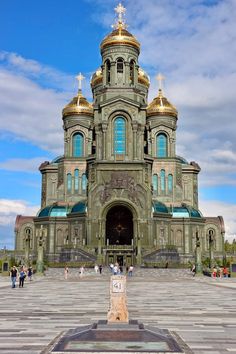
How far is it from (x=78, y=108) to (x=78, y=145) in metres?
7.25

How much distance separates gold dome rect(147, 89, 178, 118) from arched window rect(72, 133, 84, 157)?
13196mm

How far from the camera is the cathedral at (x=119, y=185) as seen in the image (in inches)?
2744

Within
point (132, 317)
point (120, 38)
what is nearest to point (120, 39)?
point (120, 38)

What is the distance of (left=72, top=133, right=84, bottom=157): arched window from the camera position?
292 ft

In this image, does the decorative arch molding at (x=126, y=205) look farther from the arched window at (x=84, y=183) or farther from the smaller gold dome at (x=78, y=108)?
the smaller gold dome at (x=78, y=108)

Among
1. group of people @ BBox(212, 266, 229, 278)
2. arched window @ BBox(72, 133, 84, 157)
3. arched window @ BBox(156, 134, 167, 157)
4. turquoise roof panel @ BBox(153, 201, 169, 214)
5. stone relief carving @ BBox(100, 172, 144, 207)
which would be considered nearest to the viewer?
group of people @ BBox(212, 266, 229, 278)

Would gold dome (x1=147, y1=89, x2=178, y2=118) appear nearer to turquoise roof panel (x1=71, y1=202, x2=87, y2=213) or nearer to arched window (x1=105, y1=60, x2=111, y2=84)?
arched window (x1=105, y1=60, x2=111, y2=84)

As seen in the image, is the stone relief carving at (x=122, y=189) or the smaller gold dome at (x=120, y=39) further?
the smaller gold dome at (x=120, y=39)

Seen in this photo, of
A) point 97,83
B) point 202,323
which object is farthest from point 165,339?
point 97,83

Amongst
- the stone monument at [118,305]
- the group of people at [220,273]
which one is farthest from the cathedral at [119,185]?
the stone monument at [118,305]

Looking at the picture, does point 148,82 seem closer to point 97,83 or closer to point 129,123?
point 97,83

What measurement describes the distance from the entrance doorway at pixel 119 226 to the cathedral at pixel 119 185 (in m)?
0.15

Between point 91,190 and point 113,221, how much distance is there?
23.1 feet

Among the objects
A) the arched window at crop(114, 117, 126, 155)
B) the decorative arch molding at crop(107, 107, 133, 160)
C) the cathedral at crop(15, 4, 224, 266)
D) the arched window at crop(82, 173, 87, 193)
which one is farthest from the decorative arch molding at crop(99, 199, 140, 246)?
the arched window at crop(82, 173, 87, 193)
